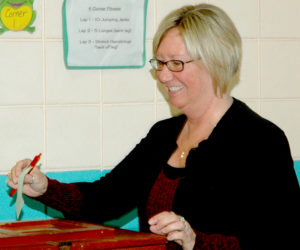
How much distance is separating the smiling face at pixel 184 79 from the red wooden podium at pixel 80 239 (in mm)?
572

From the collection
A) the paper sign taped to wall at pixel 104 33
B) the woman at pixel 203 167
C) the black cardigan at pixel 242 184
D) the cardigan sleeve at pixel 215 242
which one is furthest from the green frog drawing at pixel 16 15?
the cardigan sleeve at pixel 215 242

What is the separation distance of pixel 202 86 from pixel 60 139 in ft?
2.03

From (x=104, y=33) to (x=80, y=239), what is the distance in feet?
3.51

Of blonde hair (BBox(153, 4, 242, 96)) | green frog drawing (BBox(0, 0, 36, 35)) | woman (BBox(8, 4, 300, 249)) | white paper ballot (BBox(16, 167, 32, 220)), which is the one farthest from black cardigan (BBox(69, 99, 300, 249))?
green frog drawing (BBox(0, 0, 36, 35))

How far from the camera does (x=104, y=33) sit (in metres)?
2.22

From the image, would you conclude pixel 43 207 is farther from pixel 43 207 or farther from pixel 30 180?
pixel 30 180

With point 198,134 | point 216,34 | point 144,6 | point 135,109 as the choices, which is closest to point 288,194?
point 198,134

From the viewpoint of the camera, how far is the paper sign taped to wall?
218cm

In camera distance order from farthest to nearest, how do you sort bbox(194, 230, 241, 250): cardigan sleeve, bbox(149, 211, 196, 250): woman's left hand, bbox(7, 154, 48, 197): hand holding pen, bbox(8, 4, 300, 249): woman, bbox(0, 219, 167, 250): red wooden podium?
bbox(7, 154, 48, 197): hand holding pen → bbox(8, 4, 300, 249): woman → bbox(194, 230, 241, 250): cardigan sleeve → bbox(149, 211, 196, 250): woman's left hand → bbox(0, 219, 167, 250): red wooden podium

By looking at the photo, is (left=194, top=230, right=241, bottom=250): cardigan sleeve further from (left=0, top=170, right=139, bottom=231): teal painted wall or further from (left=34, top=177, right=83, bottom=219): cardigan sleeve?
(left=0, top=170, right=139, bottom=231): teal painted wall

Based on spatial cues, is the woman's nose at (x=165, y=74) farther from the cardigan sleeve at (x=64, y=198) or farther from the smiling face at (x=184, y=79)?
the cardigan sleeve at (x=64, y=198)

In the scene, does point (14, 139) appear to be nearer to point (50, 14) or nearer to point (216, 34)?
point (50, 14)

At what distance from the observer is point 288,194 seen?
167 centimetres

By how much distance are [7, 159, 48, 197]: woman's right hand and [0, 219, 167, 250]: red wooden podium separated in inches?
12.9
